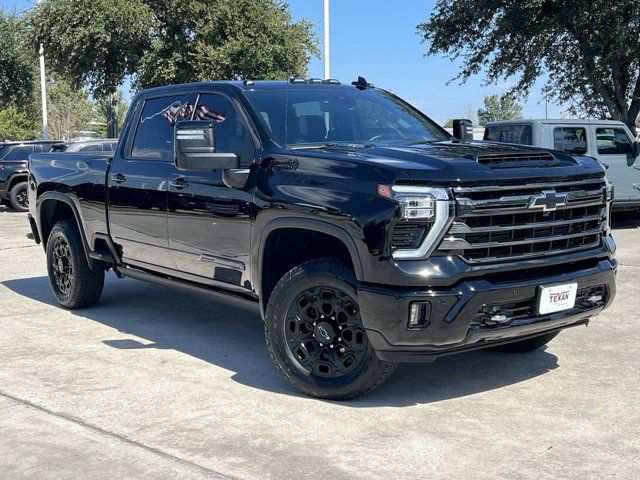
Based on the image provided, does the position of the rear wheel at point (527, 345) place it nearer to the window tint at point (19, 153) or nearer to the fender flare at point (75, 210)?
the fender flare at point (75, 210)

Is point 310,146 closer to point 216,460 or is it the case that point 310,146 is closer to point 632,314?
point 216,460

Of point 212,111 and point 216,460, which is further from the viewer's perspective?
point 212,111

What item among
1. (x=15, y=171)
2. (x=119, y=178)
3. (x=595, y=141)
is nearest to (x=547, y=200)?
(x=119, y=178)

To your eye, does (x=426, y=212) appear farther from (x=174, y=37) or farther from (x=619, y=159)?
(x=174, y=37)

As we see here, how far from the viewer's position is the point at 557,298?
4562 millimetres

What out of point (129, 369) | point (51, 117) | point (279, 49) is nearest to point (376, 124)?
point (129, 369)

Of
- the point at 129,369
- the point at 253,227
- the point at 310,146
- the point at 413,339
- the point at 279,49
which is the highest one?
the point at 279,49

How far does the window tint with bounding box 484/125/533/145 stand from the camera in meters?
13.0

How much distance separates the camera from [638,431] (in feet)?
13.9

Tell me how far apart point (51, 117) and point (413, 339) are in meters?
57.9

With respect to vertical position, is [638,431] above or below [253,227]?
below

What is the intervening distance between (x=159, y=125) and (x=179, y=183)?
0.81m

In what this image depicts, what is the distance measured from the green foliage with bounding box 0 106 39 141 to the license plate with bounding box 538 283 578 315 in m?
37.4

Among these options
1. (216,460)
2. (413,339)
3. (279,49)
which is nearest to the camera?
(216,460)
